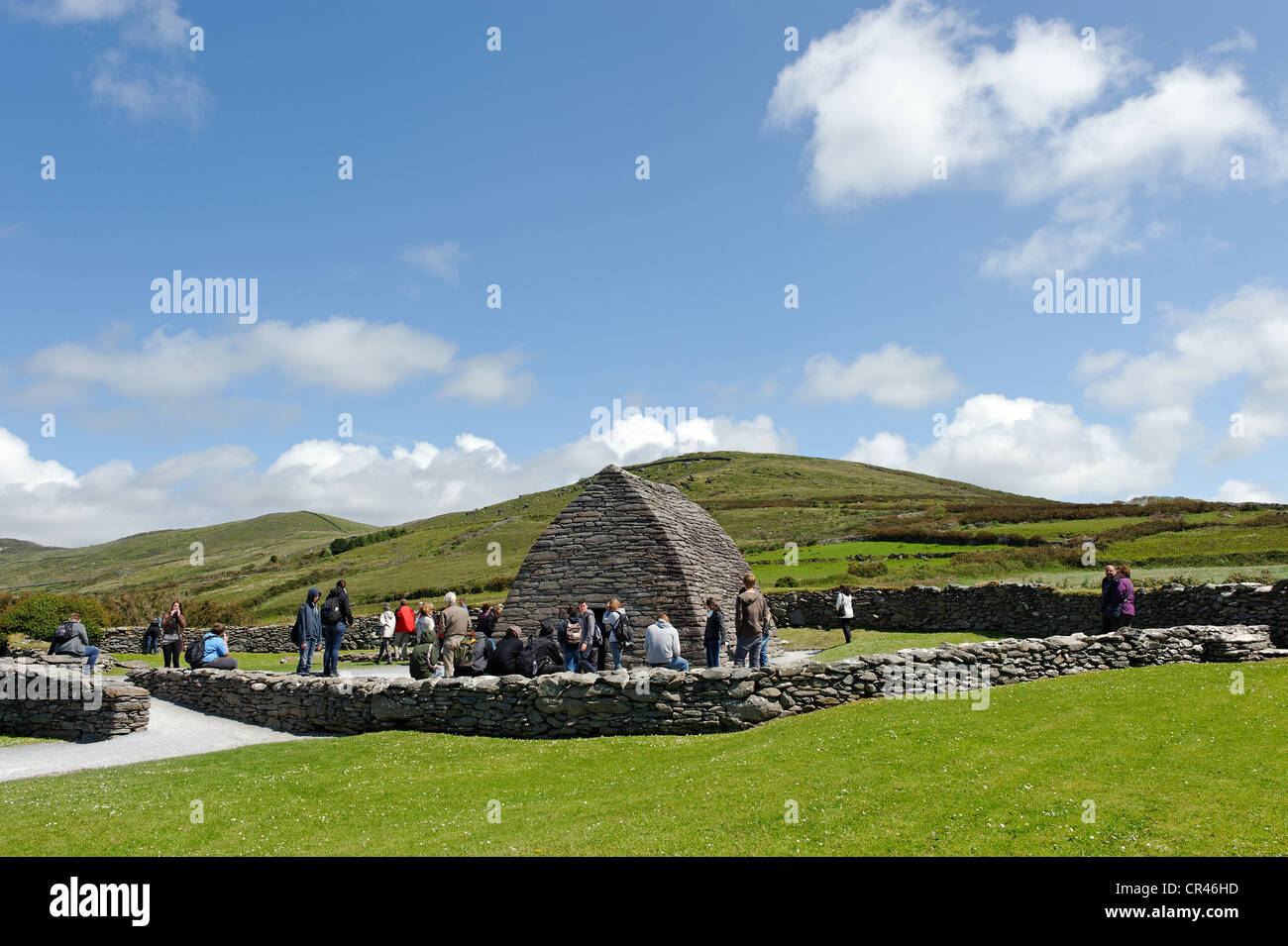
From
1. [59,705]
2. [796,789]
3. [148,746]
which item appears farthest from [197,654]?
[796,789]

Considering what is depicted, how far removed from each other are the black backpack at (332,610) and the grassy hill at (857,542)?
26.7 metres

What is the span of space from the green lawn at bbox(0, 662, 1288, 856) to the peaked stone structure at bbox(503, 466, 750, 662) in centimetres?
886

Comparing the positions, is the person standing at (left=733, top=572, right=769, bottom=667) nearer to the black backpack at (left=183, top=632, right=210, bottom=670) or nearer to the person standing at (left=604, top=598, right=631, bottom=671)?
the person standing at (left=604, top=598, right=631, bottom=671)

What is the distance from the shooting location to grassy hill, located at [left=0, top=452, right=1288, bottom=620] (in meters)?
37.6

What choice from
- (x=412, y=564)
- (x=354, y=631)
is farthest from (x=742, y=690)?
(x=412, y=564)

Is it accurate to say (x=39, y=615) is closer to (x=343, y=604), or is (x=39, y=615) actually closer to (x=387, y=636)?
(x=387, y=636)

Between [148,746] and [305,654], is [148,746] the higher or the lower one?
the lower one

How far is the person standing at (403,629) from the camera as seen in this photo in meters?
27.0

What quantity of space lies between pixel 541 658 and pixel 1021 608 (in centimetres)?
2055

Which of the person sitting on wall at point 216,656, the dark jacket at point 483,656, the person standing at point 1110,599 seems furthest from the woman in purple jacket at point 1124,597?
the person sitting on wall at point 216,656

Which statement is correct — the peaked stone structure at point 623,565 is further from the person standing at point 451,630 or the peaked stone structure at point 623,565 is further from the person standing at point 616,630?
the person standing at point 451,630

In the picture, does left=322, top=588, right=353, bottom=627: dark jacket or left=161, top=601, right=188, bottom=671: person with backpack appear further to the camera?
left=161, top=601, right=188, bottom=671: person with backpack

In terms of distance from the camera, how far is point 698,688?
13.3 meters

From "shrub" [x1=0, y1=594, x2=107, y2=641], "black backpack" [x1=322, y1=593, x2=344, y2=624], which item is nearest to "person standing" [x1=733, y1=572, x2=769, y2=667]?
"black backpack" [x1=322, y1=593, x2=344, y2=624]
